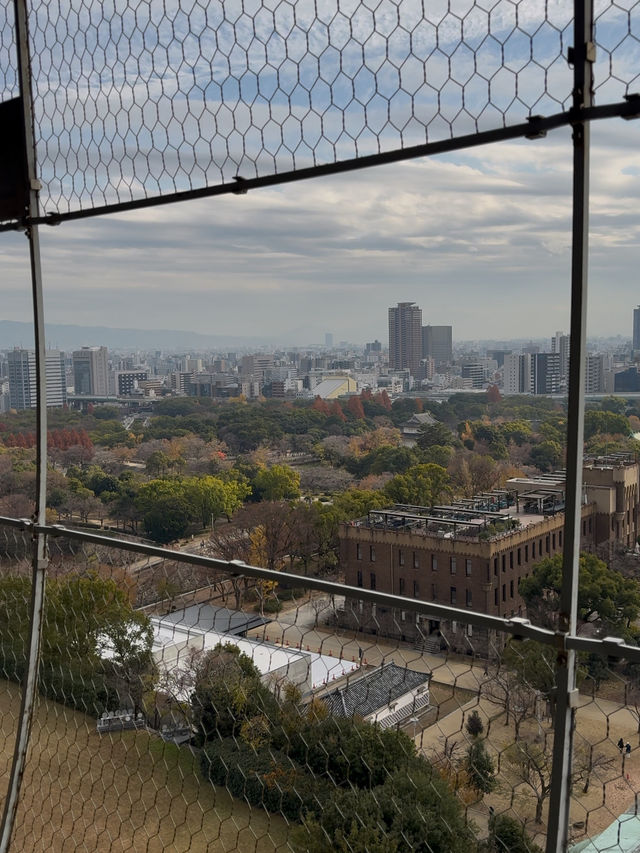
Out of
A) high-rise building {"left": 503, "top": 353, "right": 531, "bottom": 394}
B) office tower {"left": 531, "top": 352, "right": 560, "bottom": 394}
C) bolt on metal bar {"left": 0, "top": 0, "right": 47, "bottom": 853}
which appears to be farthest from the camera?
high-rise building {"left": 503, "top": 353, "right": 531, "bottom": 394}

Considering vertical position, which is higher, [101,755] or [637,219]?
[637,219]

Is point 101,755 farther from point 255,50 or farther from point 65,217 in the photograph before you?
point 255,50

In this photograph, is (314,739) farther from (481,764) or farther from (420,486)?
(420,486)

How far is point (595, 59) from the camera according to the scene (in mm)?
895

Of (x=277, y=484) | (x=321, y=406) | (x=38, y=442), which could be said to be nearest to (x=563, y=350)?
(x=38, y=442)

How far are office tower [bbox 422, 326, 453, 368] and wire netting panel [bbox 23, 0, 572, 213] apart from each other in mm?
5455

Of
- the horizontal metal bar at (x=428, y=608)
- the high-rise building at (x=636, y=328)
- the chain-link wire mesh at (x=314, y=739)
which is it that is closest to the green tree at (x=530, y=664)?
the chain-link wire mesh at (x=314, y=739)

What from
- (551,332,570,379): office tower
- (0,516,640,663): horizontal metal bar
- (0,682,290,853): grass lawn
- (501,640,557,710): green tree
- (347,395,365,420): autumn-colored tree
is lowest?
(347,395,365,420): autumn-colored tree

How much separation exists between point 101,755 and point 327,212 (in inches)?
114

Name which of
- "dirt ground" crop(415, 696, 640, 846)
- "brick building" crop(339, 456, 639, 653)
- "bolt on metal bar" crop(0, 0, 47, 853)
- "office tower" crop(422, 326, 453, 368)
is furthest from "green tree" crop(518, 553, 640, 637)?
"office tower" crop(422, 326, 453, 368)

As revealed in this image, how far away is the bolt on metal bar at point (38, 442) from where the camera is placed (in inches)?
61.1

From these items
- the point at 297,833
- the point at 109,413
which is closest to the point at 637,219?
the point at 297,833

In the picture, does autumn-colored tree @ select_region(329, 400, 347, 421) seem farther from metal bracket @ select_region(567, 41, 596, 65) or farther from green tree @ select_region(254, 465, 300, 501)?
metal bracket @ select_region(567, 41, 596, 65)

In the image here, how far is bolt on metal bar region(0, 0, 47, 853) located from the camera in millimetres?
1551
